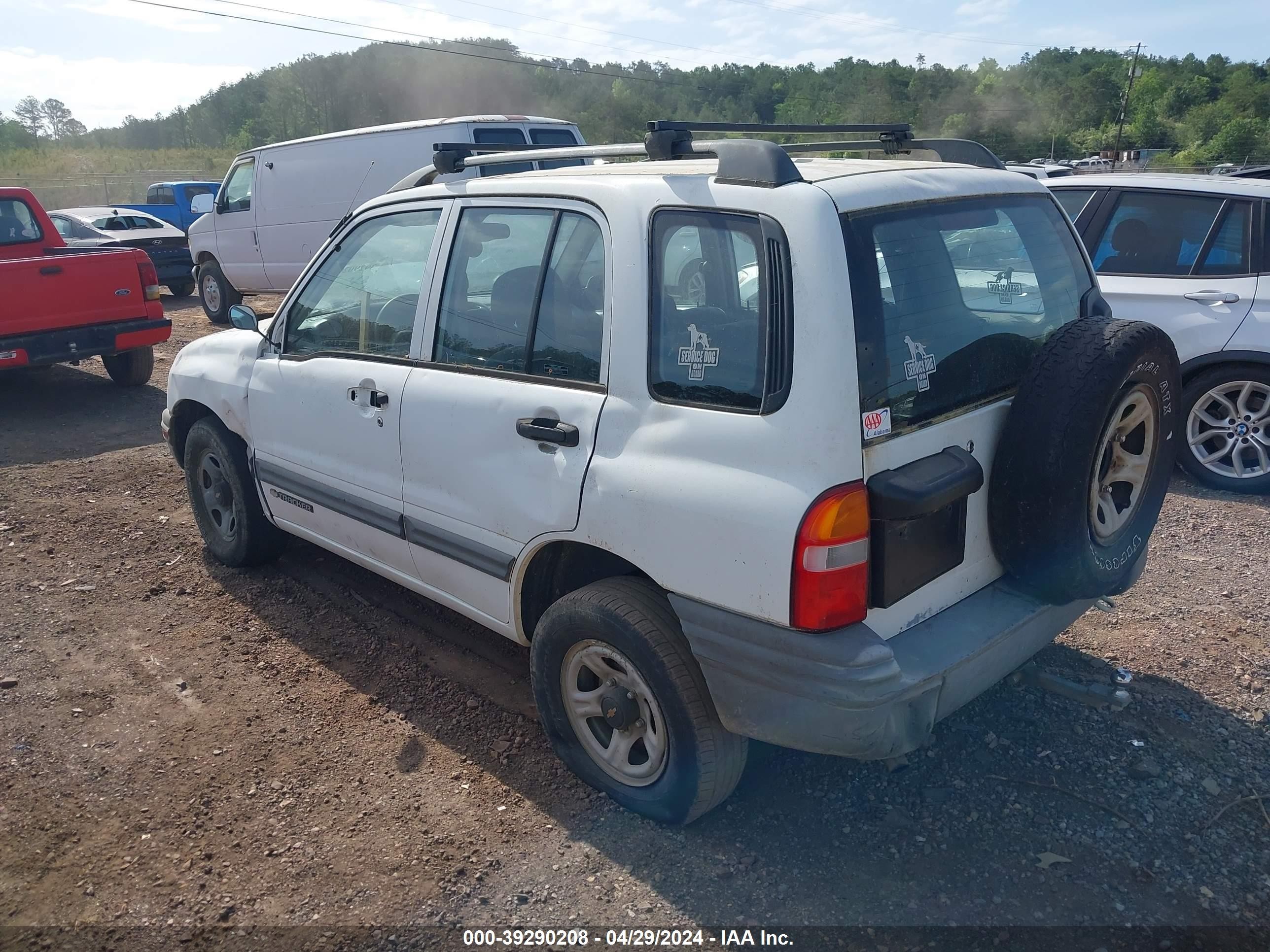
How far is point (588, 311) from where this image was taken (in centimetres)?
291

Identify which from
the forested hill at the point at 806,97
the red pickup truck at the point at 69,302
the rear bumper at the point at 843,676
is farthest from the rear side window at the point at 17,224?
the forested hill at the point at 806,97

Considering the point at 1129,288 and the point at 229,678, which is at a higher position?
the point at 1129,288

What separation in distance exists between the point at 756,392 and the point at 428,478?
1.39 m

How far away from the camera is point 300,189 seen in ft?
37.9

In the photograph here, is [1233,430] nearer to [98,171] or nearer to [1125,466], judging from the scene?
[1125,466]

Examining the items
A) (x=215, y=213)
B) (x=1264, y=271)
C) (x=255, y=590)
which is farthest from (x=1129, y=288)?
(x=215, y=213)

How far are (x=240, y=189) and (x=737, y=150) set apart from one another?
11960mm

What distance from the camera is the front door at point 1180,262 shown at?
216 inches

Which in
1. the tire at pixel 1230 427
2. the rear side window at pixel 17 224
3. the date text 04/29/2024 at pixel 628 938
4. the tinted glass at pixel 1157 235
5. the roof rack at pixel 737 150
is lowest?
the date text 04/29/2024 at pixel 628 938

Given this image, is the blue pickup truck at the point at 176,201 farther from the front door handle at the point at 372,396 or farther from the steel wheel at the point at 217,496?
the front door handle at the point at 372,396

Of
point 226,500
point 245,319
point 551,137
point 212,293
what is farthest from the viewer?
point 212,293

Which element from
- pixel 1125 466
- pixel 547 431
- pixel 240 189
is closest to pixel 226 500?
pixel 547 431

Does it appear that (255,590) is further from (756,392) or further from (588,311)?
(756,392)

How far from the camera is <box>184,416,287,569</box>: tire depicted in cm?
457
